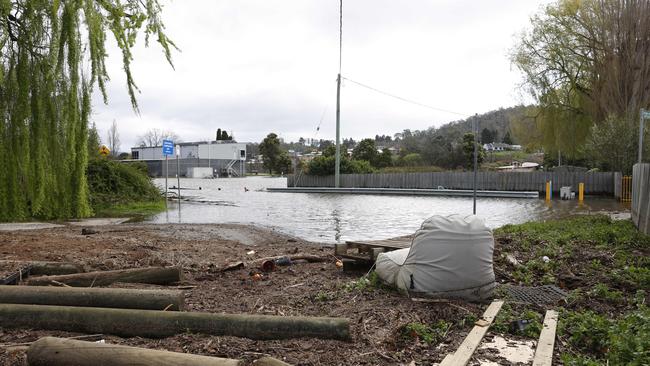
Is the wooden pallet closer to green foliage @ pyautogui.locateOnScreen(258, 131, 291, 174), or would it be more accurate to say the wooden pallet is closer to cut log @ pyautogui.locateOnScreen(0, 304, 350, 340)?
cut log @ pyautogui.locateOnScreen(0, 304, 350, 340)

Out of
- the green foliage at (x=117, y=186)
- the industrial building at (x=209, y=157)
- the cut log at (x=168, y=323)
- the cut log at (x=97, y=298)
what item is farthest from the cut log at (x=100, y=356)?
the industrial building at (x=209, y=157)

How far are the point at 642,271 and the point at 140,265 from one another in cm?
713

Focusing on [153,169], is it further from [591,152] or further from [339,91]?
[591,152]

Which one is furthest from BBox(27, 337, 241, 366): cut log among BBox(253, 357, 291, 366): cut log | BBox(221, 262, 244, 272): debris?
BBox(221, 262, 244, 272): debris

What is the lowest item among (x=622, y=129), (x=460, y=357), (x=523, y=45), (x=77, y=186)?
(x=460, y=357)

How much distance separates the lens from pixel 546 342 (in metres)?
4.27

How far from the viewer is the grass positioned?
4.11m

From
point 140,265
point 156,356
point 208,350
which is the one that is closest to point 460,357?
point 208,350

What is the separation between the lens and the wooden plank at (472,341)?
3.88 meters

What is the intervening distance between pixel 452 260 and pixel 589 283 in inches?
92.3

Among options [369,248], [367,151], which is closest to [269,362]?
[369,248]

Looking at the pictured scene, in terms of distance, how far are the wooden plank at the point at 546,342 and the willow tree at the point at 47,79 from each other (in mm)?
8201

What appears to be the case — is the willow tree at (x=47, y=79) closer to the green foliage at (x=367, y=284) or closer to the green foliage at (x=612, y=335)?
the green foliage at (x=367, y=284)

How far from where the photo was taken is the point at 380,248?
296 inches
